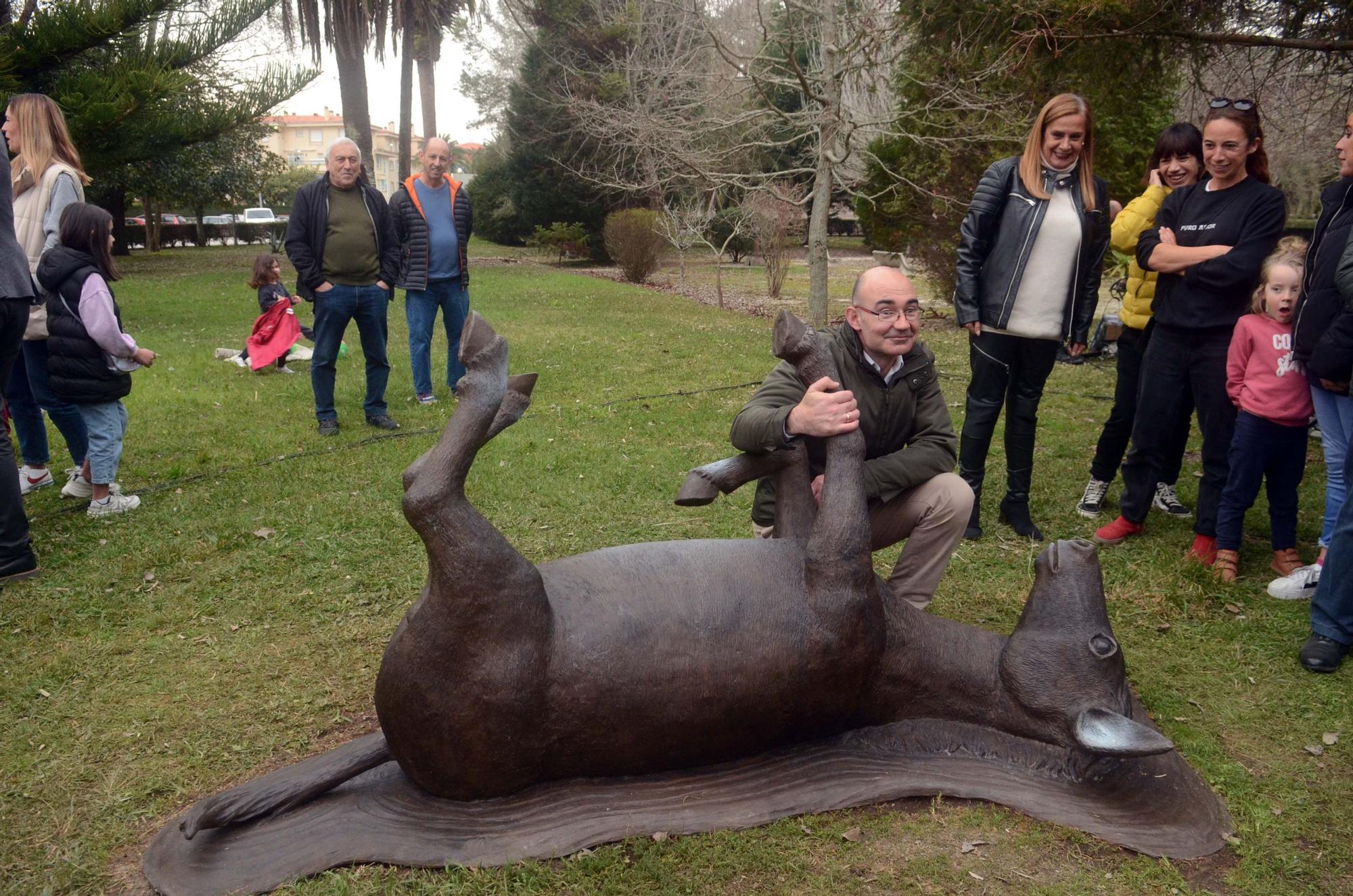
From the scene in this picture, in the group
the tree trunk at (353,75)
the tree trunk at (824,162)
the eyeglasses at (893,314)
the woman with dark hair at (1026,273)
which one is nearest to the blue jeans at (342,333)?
the woman with dark hair at (1026,273)

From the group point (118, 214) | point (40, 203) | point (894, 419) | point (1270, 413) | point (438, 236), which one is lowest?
point (1270, 413)

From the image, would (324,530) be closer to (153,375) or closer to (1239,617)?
(1239,617)

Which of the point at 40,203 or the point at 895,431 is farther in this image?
the point at 40,203

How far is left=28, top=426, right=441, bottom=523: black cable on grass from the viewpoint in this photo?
5617mm

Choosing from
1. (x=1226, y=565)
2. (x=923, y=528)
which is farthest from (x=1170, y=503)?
(x=923, y=528)

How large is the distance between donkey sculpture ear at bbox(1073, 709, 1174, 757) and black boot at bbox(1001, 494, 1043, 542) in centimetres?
251

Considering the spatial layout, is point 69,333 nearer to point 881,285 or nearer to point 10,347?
point 10,347

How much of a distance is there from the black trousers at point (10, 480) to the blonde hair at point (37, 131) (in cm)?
138

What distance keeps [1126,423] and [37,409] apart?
675cm

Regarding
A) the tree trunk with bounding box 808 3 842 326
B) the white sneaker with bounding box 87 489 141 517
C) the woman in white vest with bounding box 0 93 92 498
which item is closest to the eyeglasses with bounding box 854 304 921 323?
the white sneaker with bounding box 87 489 141 517

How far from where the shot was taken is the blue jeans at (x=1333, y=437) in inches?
170

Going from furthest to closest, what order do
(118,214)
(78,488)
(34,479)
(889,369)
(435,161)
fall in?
1. (118,214)
2. (435,161)
3. (34,479)
4. (78,488)
5. (889,369)

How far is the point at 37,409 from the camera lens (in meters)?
5.91

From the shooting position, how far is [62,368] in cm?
529
